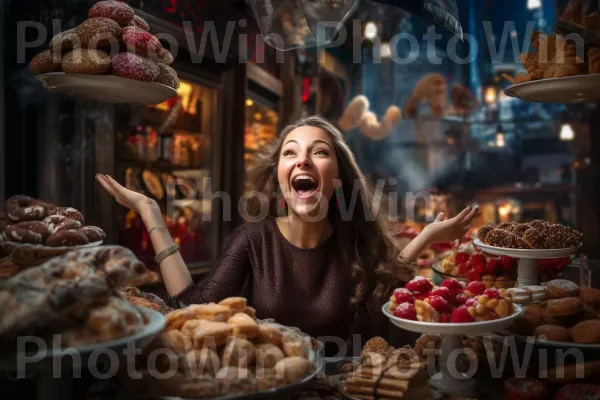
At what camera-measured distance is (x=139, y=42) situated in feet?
5.95

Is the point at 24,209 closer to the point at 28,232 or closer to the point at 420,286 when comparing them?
the point at 28,232

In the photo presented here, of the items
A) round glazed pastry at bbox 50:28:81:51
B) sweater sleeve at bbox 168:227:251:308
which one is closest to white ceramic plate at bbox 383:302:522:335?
sweater sleeve at bbox 168:227:251:308

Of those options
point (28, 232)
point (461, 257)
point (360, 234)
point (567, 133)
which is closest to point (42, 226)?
point (28, 232)

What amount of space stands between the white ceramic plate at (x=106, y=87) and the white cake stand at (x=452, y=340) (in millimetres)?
1060

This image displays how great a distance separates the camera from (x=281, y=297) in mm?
2324

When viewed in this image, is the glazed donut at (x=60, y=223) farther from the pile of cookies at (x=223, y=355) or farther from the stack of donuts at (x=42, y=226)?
the pile of cookies at (x=223, y=355)

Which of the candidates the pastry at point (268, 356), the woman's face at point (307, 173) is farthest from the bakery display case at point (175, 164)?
the pastry at point (268, 356)

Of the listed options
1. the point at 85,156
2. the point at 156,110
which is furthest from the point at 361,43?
the point at 85,156

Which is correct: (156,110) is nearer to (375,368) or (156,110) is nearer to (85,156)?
(85,156)

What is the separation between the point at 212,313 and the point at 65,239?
0.46 meters

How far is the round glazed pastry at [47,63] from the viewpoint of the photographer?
70.0 inches

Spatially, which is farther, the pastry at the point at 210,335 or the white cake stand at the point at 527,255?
the white cake stand at the point at 527,255

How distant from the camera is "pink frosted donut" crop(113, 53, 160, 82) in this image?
1749 mm

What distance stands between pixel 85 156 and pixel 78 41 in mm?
2082
